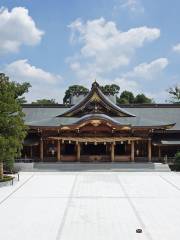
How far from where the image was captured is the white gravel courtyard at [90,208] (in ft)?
46.9

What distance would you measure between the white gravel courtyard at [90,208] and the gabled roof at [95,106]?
9848 mm

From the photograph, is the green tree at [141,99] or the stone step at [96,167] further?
the green tree at [141,99]

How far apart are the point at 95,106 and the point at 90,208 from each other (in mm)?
20257

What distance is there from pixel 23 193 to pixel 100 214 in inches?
264

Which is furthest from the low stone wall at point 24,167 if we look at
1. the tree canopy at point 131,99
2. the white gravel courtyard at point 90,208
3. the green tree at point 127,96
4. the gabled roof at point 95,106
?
the green tree at point 127,96

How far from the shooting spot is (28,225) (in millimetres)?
15383

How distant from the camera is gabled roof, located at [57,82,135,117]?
37688 mm

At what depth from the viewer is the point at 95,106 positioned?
3797cm

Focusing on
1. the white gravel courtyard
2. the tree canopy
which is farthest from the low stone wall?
the tree canopy

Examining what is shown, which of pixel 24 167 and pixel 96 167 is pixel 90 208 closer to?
pixel 96 167

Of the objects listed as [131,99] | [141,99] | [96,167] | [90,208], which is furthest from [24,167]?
[131,99]

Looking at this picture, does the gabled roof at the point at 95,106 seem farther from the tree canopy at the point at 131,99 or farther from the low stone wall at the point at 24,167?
the tree canopy at the point at 131,99

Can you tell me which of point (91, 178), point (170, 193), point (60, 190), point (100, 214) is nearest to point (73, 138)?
point (91, 178)

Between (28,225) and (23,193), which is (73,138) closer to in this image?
(23,193)
